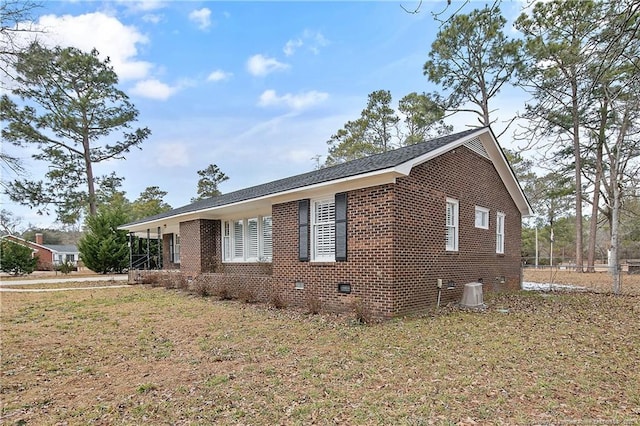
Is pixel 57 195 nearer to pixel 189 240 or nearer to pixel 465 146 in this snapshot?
pixel 189 240

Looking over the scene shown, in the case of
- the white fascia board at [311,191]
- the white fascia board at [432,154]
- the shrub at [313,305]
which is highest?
the white fascia board at [432,154]

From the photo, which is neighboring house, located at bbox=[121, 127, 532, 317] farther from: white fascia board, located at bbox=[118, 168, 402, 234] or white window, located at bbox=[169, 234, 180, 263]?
white window, located at bbox=[169, 234, 180, 263]

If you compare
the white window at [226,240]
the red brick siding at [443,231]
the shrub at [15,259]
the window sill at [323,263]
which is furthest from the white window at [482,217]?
the shrub at [15,259]

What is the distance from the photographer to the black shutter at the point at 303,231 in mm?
9723

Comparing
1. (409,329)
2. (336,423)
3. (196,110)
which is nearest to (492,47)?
(196,110)

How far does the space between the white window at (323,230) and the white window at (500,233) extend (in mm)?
6847

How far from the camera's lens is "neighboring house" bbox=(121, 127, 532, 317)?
810cm

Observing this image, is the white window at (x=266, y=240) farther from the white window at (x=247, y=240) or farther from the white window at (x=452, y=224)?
the white window at (x=452, y=224)

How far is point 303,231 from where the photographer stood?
9820 mm

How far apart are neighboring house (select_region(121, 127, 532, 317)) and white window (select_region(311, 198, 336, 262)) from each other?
3cm

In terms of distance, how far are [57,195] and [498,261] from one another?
102ft

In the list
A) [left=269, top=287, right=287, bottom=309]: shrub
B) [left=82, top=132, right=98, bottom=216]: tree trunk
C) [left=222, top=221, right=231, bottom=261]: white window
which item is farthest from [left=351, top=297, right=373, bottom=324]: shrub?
[left=82, top=132, right=98, bottom=216]: tree trunk

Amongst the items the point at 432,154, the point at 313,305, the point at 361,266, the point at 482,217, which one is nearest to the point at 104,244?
the point at 313,305

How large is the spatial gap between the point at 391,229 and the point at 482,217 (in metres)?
5.54
